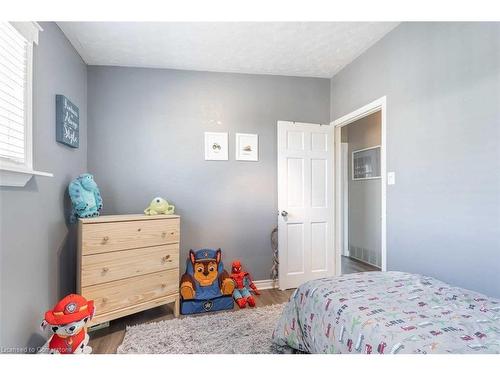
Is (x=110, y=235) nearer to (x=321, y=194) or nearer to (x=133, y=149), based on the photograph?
(x=133, y=149)

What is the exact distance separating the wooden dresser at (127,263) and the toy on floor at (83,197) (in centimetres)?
11

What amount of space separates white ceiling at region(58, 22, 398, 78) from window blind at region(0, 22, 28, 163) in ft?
2.36

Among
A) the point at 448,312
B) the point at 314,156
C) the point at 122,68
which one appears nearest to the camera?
the point at 448,312

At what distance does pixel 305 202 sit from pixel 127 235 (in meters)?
1.93

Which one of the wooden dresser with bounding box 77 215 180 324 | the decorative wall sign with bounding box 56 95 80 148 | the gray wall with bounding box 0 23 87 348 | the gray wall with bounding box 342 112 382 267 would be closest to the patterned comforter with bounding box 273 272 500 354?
the wooden dresser with bounding box 77 215 180 324

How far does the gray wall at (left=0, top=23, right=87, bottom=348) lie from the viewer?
127cm

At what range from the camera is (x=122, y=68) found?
100 inches

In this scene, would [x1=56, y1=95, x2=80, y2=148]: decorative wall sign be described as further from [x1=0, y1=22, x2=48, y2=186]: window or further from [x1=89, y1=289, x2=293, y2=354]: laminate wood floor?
[x1=89, y1=289, x2=293, y2=354]: laminate wood floor

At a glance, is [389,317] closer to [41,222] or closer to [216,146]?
[41,222]

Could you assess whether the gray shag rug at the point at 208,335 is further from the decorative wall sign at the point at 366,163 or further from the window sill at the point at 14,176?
the decorative wall sign at the point at 366,163

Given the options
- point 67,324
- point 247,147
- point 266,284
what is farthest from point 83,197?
point 266,284

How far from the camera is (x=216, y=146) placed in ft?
8.93
